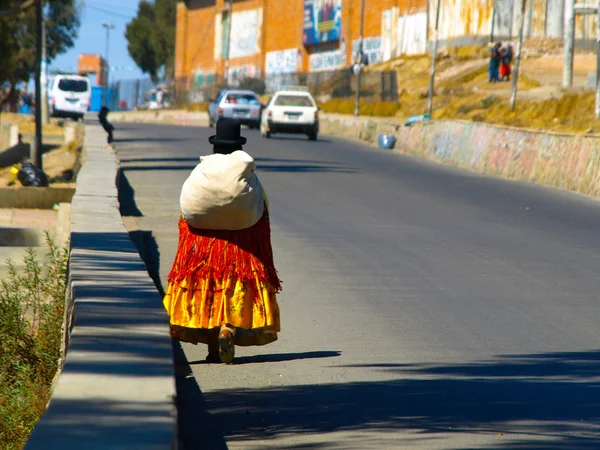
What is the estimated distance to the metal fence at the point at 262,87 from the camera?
196 ft

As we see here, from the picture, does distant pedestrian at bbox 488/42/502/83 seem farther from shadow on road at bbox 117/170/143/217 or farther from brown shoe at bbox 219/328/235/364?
brown shoe at bbox 219/328/235/364

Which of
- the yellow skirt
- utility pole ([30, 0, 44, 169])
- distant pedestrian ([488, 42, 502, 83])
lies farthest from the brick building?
the yellow skirt

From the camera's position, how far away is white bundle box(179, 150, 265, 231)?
24.8 ft

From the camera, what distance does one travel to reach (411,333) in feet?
28.7

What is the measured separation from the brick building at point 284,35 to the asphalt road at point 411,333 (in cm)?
4863

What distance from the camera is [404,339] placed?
8.50m

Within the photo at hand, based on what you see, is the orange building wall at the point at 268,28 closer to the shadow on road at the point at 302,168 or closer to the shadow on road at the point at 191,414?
the shadow on road at the point at 302,168

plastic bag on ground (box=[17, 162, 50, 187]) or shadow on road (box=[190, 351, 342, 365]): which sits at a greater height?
shadow on road (box=[190, 351, 342, 365])

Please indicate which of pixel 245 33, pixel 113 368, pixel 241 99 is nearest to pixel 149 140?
pixel 241 99

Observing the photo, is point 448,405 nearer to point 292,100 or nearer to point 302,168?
Result: point 302,168

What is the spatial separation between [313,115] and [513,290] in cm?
3181

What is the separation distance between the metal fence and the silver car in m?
9.74

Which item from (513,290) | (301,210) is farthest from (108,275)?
(301,210)

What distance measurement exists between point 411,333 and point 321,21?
69.8 meters
